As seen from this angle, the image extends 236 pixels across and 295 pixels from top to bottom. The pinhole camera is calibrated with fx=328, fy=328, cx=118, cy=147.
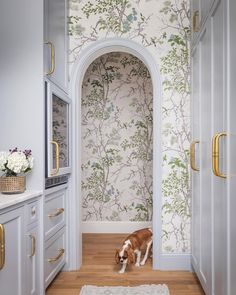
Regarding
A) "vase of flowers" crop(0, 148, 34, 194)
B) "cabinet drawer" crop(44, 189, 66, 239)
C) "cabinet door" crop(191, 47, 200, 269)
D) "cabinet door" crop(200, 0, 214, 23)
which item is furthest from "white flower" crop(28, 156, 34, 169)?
"cabinet door" crop(200, 0, 214, 23)

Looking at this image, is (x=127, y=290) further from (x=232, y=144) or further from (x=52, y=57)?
(x=52, y=57)

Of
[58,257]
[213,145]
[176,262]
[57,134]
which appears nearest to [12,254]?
[58,257]

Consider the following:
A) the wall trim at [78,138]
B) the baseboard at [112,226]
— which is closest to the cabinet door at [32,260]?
the wall trim at [78,138]

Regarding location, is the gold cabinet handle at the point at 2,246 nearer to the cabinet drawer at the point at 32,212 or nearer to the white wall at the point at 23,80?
the cabinet drawer at the point at 32,212

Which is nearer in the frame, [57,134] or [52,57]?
[52,57]

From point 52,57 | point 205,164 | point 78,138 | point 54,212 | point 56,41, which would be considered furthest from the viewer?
point 78,138

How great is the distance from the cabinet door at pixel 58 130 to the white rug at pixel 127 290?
36.4 inches

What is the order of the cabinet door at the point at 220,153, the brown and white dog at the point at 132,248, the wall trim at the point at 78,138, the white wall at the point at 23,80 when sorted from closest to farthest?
the cabinet door at the point at 220,153, the white wall at the point at 23,80, the brown and white dog at the point at 132,248, the wall trim at the point at 78,138

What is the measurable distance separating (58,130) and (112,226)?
7.08ft

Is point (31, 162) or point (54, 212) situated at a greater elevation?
point (31, 162)

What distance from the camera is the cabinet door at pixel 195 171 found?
2.59 m

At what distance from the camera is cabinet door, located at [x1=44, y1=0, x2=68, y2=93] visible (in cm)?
243

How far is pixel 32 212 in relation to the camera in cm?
207

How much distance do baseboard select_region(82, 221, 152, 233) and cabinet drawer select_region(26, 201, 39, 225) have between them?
2.30 meters
